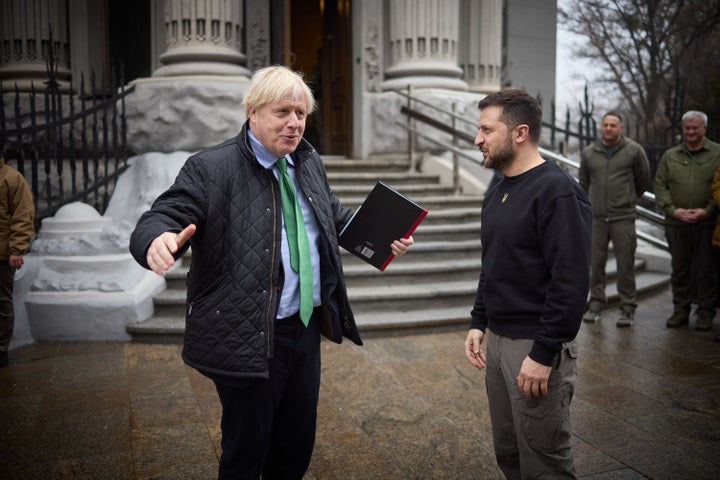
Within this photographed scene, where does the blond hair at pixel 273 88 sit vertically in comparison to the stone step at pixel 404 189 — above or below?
above

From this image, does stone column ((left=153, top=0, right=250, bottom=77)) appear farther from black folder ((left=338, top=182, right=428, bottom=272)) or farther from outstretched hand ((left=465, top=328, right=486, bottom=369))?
outstretched hand ((left=465, top=328, right=486, bottom=369))

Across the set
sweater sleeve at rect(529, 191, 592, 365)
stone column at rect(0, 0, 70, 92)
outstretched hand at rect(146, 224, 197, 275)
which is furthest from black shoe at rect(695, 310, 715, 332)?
stone column at rect(0, 0, 70, 92)

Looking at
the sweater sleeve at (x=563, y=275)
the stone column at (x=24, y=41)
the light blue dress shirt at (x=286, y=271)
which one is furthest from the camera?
the stone column at (x=24, y=41)

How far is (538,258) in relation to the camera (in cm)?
243

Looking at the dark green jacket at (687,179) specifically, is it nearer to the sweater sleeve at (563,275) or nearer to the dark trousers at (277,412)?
the sweater sleeve at (563,275)

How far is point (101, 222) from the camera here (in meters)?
6.92

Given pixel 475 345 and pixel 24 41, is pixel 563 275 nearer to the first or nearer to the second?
pixel 475 345

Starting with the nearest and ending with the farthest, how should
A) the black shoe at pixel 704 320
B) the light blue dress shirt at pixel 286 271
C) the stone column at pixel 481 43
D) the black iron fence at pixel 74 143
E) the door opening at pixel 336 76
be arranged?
the light blue dress shirt at pixel 286 271 < the black shoe at pixel 704 320 < the black iron fence at pixel 74 143 < the door opening at pixel 336 76 < the stone column at pixel 481 43

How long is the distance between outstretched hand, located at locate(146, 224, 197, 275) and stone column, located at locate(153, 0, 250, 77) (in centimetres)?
712

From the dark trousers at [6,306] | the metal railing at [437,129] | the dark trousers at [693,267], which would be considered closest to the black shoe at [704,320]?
the dark trousers at [693,267]

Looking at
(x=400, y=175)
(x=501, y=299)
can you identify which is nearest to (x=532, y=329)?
(x=501, y=299)

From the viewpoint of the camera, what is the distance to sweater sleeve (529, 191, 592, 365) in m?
2.29

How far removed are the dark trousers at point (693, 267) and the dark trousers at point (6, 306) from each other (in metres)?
6.16

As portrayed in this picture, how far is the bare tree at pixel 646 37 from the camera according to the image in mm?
18203
